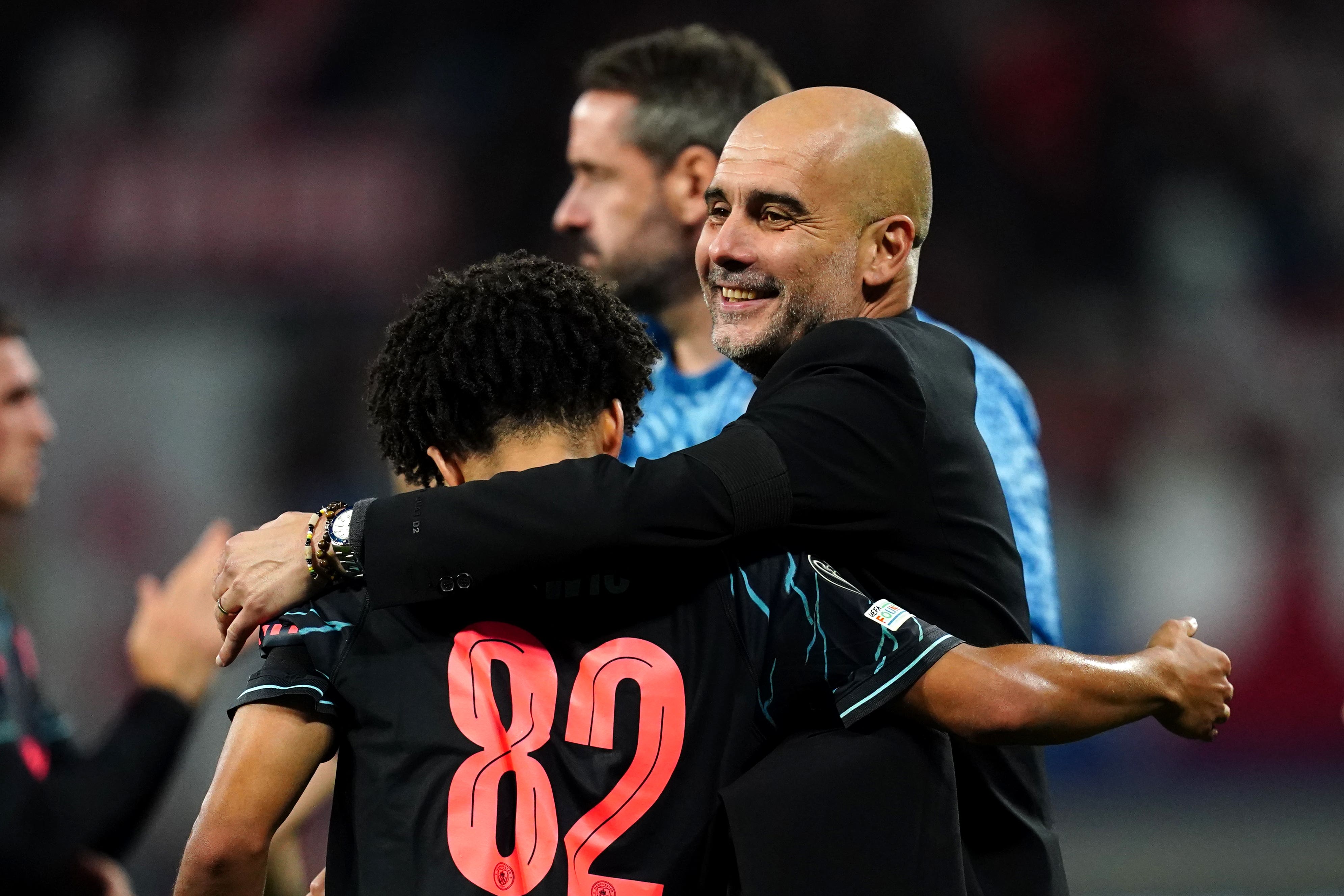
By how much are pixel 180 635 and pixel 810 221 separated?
1.74 meters

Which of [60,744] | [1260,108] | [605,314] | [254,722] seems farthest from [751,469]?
[1260,108]

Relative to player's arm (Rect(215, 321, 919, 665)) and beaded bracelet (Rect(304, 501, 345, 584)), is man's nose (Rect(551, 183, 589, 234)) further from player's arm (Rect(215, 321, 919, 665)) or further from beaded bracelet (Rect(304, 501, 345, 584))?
beaded bracelet (Rect(304, 501, 345, 584))

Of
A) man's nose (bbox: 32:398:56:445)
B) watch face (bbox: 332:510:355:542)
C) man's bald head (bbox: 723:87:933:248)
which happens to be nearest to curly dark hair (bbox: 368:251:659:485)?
watch face (bbox: 332:510:355:542)

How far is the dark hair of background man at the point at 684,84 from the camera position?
353 centimetres

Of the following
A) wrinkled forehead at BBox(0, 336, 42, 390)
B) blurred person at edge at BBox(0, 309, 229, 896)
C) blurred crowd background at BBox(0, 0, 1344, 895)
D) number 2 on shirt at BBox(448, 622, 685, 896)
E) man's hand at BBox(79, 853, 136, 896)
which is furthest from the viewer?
blurred crowd background at BBox(0, 0, 1344, 895)

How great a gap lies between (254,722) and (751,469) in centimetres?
61

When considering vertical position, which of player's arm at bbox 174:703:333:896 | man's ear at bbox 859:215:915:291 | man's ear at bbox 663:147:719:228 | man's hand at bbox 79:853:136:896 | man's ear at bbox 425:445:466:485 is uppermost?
man's ear at bbox 663:147:719:228

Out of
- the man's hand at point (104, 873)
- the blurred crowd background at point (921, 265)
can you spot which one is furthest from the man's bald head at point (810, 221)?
the blurred crowd background at point (921, 265)

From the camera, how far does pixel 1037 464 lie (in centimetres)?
279

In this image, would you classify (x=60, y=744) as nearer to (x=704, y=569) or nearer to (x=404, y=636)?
(x=404, y=636)

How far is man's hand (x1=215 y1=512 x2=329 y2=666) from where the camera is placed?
1612mm

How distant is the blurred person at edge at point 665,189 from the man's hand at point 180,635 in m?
0.98

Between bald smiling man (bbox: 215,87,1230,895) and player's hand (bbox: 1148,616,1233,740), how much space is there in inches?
8.0

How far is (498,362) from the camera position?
1641 millimetres
